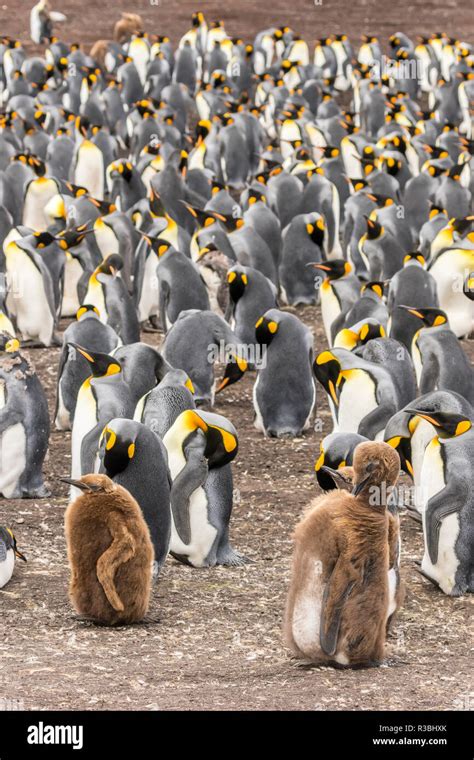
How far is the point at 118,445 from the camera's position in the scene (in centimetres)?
514

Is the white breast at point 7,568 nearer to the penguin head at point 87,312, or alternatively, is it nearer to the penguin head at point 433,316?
the penguin head at point 87,312

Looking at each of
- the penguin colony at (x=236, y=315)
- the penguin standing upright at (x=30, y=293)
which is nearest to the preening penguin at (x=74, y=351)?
the penguin colony at (x=236, y=315)

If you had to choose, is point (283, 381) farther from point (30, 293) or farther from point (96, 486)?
point (96, 486)

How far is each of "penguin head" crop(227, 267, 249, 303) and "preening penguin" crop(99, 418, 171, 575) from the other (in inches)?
138

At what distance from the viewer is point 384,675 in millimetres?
4266

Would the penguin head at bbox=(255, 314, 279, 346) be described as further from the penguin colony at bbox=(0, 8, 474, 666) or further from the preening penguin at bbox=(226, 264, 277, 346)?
the preening penguin at bbox=(226, 264, 277, 346)

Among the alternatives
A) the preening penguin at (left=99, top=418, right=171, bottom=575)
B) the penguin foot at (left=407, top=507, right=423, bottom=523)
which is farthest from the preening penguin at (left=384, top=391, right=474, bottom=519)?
the preening penguin at (left=99, top=418, right=171, bottom=575)

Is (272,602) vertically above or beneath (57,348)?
beneath

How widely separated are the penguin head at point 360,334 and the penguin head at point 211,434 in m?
1.95

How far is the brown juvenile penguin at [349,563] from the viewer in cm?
409

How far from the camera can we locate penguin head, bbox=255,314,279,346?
25.0ft

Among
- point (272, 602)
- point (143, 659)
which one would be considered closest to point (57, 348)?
point (272, 602)

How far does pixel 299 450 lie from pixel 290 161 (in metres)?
7.24

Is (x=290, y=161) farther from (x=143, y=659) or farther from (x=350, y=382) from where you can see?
(x=143, y=659)
